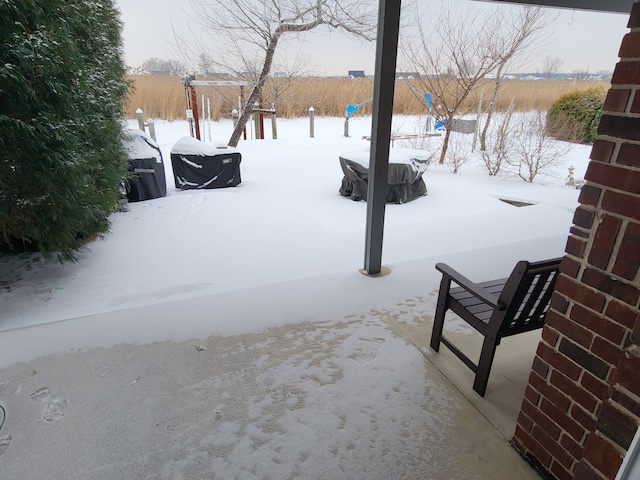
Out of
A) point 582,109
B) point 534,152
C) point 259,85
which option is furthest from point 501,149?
point 259,85

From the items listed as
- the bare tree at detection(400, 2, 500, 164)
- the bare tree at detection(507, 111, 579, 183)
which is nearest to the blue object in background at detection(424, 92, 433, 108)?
the bare tree at detection(400, 2, 500, 164)

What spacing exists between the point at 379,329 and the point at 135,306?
1711mm

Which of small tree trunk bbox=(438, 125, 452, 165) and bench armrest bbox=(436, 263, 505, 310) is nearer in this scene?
bench armrest bbox=(436, 263, 505, 310)

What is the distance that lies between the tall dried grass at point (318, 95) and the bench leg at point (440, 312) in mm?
6701

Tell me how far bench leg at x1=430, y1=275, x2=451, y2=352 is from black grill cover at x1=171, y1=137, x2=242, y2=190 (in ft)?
15.7

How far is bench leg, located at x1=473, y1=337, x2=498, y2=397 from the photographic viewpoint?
5.52 feet

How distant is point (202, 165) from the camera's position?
5.96m

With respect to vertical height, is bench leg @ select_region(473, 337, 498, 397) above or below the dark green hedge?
below

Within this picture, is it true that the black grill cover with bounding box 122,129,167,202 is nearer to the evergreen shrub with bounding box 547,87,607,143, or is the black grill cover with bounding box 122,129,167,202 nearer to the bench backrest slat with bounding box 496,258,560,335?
the bench backrest slat with bounding box 496,258,560,335

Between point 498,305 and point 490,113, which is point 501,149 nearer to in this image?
point 490,113

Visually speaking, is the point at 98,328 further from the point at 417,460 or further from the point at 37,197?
the point at 417,460

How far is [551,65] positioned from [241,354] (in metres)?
9.13

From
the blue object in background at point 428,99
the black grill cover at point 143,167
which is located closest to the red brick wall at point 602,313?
the black grill cover at point 143,167

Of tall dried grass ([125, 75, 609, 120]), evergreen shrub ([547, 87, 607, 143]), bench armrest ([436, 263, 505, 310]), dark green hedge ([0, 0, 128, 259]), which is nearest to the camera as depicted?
bench armrest ([436, 263, 505, 310])
